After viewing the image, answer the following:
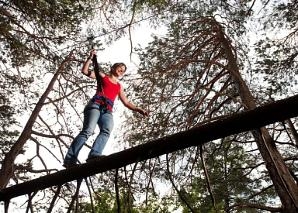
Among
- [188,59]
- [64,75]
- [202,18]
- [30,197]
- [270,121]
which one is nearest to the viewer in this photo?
[270,121]

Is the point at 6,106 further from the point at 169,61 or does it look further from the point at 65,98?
the point at 169,61

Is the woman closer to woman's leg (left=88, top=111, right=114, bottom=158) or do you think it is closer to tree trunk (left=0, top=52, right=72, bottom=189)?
woman's leg (left=88, top=111, right=114, bottom=158)

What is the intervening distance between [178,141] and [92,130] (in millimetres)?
2693

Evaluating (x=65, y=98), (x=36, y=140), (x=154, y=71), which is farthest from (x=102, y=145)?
(x=36, y=140)

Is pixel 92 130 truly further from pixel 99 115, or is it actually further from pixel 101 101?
pixel 101 101

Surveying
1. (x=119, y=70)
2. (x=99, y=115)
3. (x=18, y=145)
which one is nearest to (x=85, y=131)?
(x=99, y=115)

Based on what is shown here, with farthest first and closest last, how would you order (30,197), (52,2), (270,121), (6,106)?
(6,106), (52,2), (30,197), (270,121)

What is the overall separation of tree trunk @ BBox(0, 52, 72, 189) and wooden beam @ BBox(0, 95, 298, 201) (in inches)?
226

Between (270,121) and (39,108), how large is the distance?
26.4 ft

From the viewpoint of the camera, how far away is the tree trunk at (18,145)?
25.0ft

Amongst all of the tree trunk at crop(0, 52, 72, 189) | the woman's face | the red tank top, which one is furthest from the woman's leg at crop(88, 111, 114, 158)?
the tree trunk at crop(0, 52, 72, 189)

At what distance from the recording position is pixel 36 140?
9344mm

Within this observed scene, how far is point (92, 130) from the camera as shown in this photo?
388cm

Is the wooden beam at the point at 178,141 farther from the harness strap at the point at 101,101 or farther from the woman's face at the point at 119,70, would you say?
the woman's face at the point at 119,70
